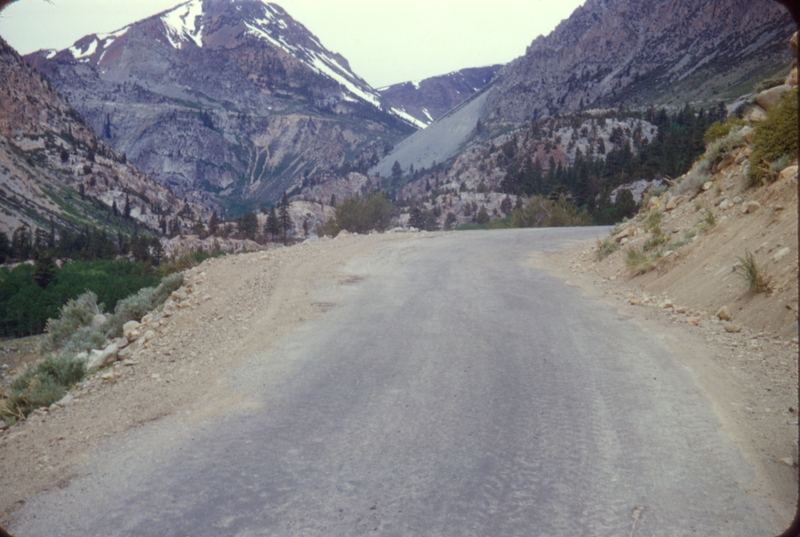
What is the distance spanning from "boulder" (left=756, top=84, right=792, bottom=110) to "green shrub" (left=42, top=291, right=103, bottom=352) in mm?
15509

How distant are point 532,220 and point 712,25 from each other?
9034 cm

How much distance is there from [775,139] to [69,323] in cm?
1490

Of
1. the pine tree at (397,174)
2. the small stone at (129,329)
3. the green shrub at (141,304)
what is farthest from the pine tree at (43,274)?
the pine tree at (397,174)

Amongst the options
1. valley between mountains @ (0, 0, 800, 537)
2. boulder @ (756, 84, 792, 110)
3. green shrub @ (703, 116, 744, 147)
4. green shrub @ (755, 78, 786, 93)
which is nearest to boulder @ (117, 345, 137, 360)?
valley between mountains @ (0, 0, 800, 537)

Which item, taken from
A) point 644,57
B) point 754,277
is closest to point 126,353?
point 754,277

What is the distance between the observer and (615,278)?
11672mm

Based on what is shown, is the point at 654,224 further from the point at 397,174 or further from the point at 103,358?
the point at 397,174

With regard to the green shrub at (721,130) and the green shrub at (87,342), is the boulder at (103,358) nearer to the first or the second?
the green shrub at (87,342)

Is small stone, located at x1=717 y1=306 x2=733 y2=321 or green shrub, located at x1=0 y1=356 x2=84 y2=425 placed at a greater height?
green shrub, located at x1=0 y1=356 x2=84 y2=425

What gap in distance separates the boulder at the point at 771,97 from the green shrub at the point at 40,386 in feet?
44.5

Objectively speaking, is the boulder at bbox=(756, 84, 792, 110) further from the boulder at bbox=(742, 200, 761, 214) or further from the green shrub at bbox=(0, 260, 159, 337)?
the green shrub at bbox=(0, 260, 159, 337)

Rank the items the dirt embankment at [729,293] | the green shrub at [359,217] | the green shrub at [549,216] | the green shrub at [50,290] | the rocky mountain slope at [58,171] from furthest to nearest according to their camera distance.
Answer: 1. the rocky mountain slope at [58,171]
2. the green shrub at [359,217]
3. the green shrub at [549,216]
4. the green shrub at [50,290]
5. the dirt embankment at [729,293]

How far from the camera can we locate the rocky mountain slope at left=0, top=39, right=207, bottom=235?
103m

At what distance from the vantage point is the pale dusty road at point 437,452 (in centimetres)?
344
